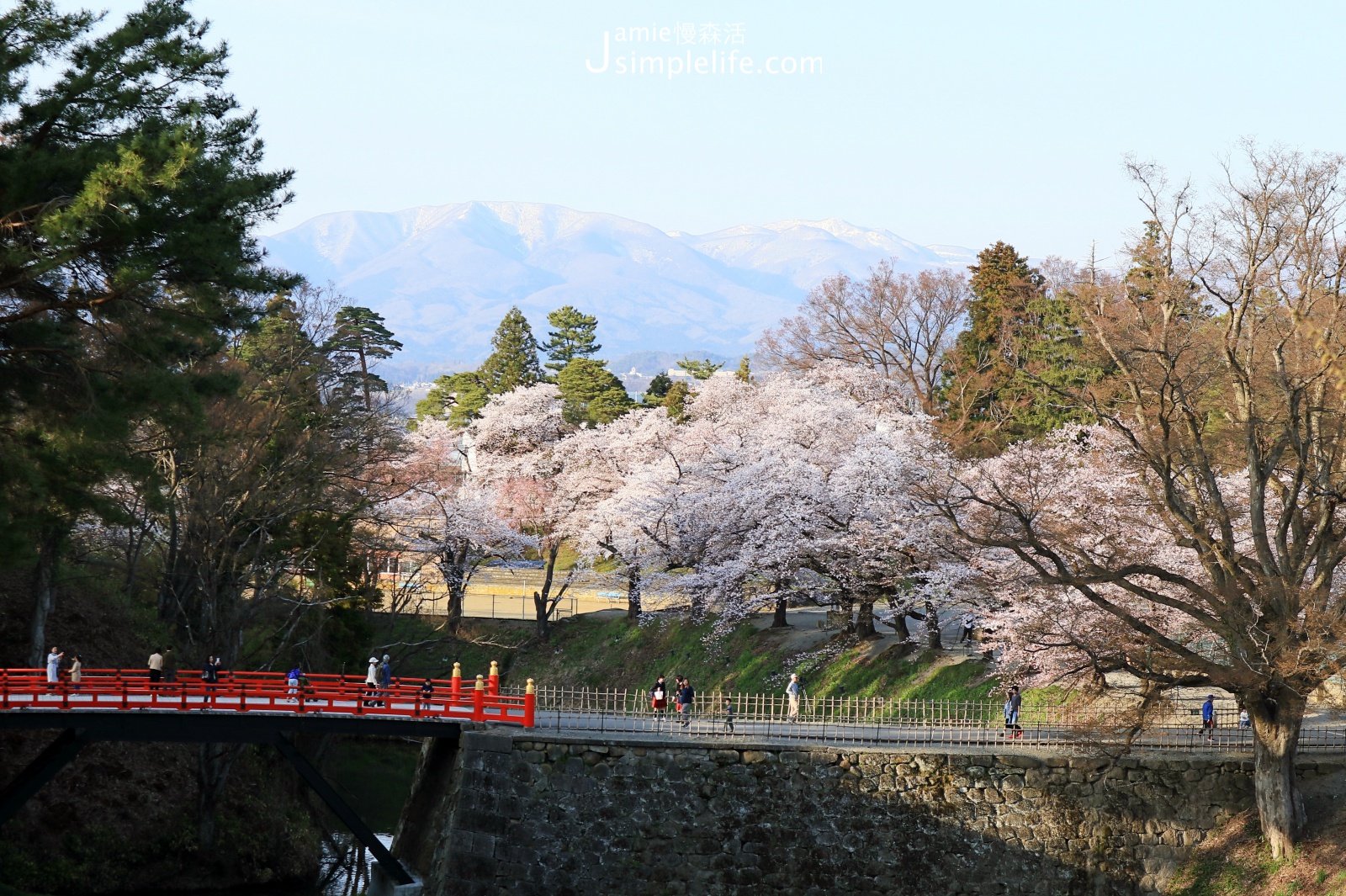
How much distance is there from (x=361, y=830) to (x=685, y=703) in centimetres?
638

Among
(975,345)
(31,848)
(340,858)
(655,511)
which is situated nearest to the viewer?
(31,848)

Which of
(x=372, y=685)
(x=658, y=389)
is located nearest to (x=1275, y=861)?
(x=372, y=685)

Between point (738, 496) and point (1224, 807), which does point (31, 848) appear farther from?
point (1224, 807)

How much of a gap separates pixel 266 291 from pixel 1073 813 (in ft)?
56.6

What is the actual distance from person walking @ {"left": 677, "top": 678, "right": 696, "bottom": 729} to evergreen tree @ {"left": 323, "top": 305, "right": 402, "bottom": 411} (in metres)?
18.9

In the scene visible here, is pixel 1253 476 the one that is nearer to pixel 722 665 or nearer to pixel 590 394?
pixel 722 665

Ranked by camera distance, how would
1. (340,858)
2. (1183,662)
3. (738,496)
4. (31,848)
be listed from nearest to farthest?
(1183,662)
(31,848)
(340,858)
(738,496)

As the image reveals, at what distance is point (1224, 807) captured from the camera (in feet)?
76.6

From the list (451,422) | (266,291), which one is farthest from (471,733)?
(451,422)

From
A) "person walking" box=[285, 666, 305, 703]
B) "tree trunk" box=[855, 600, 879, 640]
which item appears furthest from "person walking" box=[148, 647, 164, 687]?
"tree trunk" box=[855, 600, 879, 640]

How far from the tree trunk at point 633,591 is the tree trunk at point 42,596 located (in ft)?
67.8

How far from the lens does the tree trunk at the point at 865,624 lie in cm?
3834

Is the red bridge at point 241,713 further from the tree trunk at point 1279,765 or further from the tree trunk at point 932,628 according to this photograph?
the tree trunk at point 932,628

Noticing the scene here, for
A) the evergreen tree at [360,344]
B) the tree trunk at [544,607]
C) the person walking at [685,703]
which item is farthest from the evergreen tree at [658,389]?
the person walking at [685,703]
